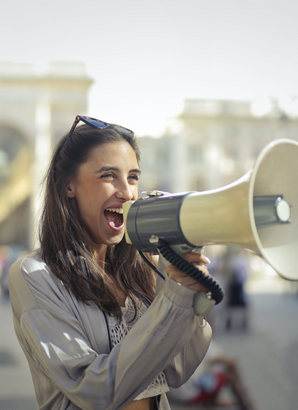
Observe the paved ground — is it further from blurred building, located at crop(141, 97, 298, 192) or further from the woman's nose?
blurred building, located at crop(141, 97, 298, 192)

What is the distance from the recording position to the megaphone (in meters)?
0.92

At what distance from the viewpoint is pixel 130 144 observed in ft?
4.80

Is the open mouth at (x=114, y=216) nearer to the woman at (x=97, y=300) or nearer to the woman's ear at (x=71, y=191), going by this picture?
the woman at (x=97, y=300)

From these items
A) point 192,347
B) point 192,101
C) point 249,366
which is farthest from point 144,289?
point 192,101

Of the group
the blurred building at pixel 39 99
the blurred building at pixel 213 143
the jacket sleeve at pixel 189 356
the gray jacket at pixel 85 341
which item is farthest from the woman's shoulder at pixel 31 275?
the blurred building at pixel 213 143

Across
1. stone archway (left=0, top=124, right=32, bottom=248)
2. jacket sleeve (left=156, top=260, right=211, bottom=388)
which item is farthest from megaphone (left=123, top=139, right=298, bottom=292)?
stone archway (left=0, top=124, right=32, bottom=248)

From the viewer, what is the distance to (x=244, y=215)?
901 mm

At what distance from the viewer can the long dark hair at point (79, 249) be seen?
1.23m

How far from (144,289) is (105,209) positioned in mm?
328

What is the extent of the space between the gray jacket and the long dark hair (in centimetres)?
5

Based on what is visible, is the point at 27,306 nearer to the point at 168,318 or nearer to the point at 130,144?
the point at 168,318

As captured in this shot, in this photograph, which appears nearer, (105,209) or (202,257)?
(202,257)

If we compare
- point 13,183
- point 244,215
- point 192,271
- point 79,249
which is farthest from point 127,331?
point 13,183

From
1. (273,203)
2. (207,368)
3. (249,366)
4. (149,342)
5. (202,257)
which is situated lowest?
(249,366)
